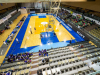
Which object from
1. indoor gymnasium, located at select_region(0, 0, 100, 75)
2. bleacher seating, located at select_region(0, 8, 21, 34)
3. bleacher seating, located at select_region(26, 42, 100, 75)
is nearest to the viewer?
bleacher seating, located at select_region(26, 42, 100, 75)

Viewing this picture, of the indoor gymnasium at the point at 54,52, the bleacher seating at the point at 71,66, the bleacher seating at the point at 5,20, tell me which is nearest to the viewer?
the bleacher seating at the point at 71,66

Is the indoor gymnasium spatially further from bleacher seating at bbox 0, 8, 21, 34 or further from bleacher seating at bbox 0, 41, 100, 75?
bleacher seating at bbox 0, 8, 21, 34

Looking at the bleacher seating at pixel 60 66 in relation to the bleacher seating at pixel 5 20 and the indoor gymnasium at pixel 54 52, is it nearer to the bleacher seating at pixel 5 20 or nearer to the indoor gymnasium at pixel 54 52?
the indoor gymnasium at pixel 54 52

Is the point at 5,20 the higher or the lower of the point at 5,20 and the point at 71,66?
the higher

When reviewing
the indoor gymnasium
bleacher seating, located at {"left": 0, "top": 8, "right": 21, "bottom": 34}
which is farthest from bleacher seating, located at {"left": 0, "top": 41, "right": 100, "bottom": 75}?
bleacher seating, located at {"left": 0, "top": 8, "right": 21, "bottom": 34}

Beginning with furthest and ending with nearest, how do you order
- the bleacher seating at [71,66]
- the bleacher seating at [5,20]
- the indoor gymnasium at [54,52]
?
the bleacher seating at [5,20] → the indoor gymnasium at [54,52] → the bleacher seating at [71,66]

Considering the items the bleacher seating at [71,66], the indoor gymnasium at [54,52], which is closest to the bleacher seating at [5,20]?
the indoor gymnasium at [54,52]

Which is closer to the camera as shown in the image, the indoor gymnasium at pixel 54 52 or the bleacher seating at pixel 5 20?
the indoor gymnasium at pixel 54 52

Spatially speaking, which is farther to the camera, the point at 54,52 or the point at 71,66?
the point at 54,52

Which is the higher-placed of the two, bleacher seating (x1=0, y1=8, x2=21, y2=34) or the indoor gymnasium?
bleacher seating (x1=0, y1=8, x2=21, y2=34)

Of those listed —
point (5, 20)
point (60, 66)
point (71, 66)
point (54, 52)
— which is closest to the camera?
point (71, 66)

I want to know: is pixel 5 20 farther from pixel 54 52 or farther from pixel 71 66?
pixel 71 66

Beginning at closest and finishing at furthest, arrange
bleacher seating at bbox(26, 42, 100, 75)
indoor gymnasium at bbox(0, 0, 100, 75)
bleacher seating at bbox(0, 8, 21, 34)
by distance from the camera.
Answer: bleacher seating at bbox(26, 42, 100, 75) → indoor gymnasium at bbox(0, 0, 100, 75) → bleacher seating at bbox(0, 8, 21, 34)

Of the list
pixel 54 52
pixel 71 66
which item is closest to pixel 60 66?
pixel 71 66
